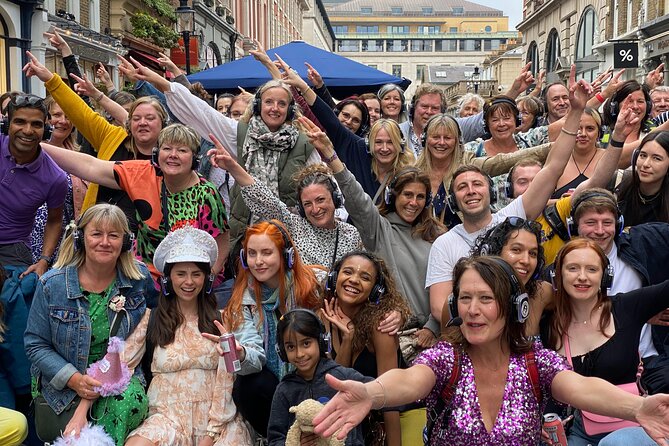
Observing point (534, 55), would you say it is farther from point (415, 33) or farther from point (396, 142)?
point (415, 33)

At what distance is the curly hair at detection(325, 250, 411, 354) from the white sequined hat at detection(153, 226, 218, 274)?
75 cm

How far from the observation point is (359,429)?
12.9ft

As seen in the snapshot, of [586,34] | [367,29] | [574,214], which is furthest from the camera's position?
[367,29]

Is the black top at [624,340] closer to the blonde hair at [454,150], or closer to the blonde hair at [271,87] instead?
the blonde hair at [454,150]

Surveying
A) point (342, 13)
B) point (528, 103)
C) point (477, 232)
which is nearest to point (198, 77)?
point (528, 103)

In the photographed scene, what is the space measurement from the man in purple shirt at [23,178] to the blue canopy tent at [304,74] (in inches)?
236

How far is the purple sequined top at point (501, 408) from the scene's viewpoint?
309 centimetres

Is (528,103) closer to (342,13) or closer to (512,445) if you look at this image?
(512,445)

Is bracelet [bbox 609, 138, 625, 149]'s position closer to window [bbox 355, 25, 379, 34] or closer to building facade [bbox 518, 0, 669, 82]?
building facade [bbox 518, 0, 669, 82]

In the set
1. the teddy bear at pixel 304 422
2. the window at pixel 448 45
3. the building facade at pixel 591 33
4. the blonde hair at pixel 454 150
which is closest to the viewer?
the teddy bear at pixel 304 422

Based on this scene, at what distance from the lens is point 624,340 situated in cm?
386

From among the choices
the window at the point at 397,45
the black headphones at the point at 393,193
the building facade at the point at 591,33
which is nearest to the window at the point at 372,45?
the window at the point at 397,45

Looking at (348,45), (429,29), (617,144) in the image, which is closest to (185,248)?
(617,144)

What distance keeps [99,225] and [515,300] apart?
2397 mm
